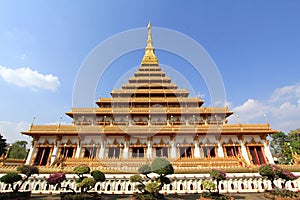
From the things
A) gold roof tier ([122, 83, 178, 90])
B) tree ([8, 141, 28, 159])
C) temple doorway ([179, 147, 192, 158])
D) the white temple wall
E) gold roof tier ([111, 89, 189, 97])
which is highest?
gold roof tier ([122, 83, 178, 90])

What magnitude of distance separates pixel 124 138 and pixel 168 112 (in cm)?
766

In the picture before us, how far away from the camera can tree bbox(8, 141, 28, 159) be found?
3637 cm

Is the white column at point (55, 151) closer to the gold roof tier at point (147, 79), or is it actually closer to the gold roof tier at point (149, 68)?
the gold roof tier at point (147, 79)

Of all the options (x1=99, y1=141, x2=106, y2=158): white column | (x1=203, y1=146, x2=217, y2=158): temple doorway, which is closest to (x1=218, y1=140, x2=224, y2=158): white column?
(x1=203, y1=146, x2=217, y2=158): temple doorway

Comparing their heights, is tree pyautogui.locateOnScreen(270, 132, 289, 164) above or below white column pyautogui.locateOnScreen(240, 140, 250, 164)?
above

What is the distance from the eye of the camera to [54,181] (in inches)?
388

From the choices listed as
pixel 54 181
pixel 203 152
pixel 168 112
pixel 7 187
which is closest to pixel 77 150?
pixel 7 187

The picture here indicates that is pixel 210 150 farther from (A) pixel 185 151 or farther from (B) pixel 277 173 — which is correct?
(B) pixel 277 173

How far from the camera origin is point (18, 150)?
38.3m

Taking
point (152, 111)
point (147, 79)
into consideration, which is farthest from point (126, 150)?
point (147, 79)

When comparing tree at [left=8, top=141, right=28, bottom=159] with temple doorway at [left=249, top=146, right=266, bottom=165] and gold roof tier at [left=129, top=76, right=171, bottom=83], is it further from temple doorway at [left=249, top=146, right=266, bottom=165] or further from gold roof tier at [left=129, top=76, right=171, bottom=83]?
temple doorway at [left=249, top=146, right=266, bottom=165]

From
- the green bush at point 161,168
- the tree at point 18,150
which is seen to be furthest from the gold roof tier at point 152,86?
the tree at point 18,150

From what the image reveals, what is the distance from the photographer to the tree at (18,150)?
119 ft

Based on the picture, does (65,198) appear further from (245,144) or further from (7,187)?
(245,144)
